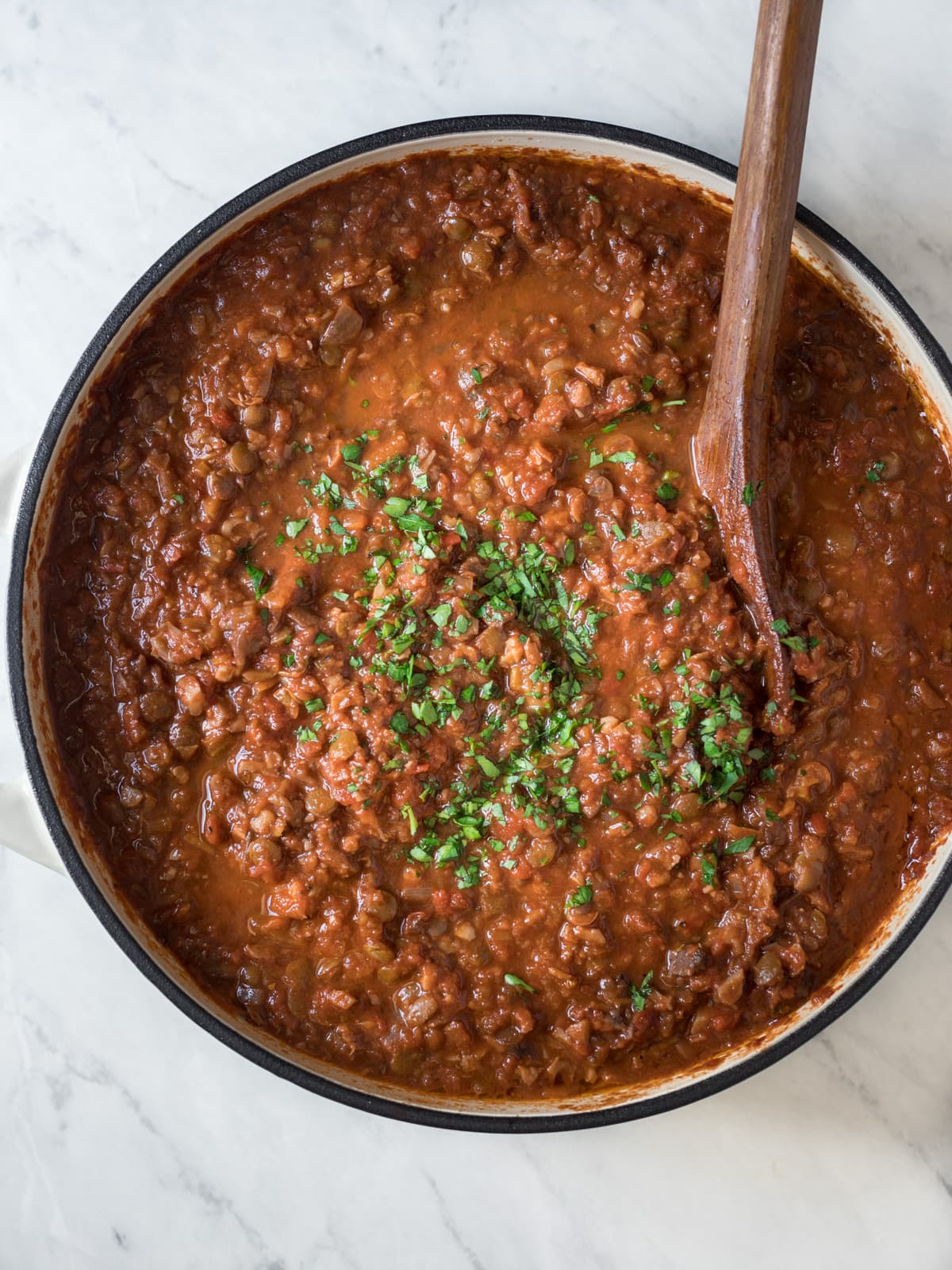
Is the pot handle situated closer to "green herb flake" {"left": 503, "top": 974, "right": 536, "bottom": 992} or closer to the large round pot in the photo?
the large round pot

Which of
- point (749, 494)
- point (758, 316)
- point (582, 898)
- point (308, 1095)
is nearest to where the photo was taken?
point (758, 316)

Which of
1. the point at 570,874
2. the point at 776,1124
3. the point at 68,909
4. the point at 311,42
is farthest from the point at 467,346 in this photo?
the point at 776,1124

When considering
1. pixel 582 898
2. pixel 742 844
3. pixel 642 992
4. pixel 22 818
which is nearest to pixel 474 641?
pixel 582 898

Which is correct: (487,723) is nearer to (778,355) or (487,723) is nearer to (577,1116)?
(577,1116)

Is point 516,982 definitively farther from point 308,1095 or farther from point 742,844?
point 308,1095

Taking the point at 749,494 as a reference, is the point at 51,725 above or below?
below

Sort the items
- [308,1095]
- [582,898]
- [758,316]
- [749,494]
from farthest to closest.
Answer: [308,1095]
[582,898]
[749,494]
[758,316]

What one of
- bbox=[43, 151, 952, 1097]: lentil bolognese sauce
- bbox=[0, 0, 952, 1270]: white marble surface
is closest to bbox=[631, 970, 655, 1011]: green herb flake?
bbox=[43, 151, 952, 1097]: lentil bolognese sauce
